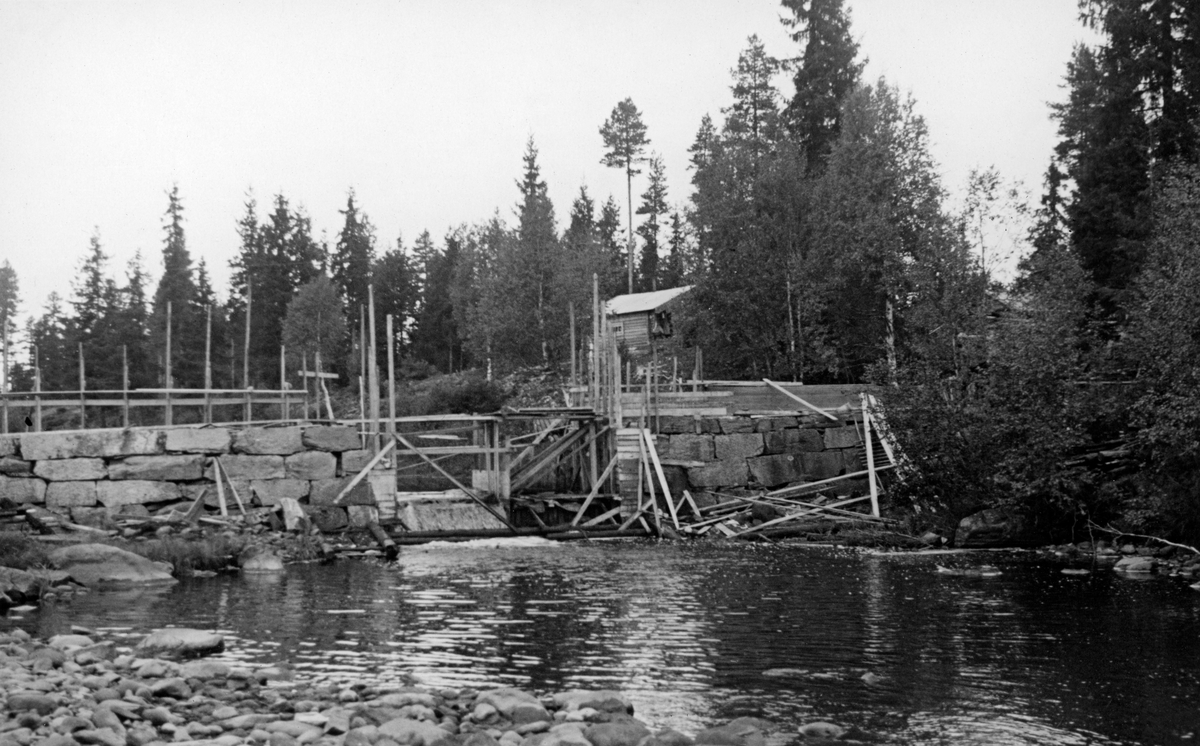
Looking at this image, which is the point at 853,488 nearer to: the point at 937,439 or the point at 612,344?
the point at 937,439

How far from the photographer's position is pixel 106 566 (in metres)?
18.4

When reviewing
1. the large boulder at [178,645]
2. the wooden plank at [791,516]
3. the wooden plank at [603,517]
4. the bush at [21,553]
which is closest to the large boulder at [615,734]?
the large boulder at [178,645]

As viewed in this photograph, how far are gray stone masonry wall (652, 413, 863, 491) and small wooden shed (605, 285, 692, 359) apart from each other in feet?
74.2

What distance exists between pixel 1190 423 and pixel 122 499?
65.6 ft

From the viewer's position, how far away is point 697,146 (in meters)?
60.5

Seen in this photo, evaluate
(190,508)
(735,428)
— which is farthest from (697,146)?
(190,508)

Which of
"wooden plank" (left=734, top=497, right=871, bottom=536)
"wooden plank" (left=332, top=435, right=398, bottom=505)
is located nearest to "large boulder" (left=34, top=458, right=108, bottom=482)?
"wooden plank" (left=332, top=435, right=398, bottom=505)

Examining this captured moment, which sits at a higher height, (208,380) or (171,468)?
(208,380)

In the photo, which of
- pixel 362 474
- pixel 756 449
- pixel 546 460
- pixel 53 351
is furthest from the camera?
pixel 53 351

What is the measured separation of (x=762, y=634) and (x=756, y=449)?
16293 millimetres

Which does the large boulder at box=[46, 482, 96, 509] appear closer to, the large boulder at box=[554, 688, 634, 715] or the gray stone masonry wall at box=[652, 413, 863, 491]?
A: the gray stone masonry wall at box=[652, 413, 863, 491]

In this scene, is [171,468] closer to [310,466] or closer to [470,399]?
[310,466]

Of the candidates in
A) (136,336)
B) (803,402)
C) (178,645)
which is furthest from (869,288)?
(136,336)

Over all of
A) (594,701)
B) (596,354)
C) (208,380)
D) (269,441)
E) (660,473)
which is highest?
(596,354)
